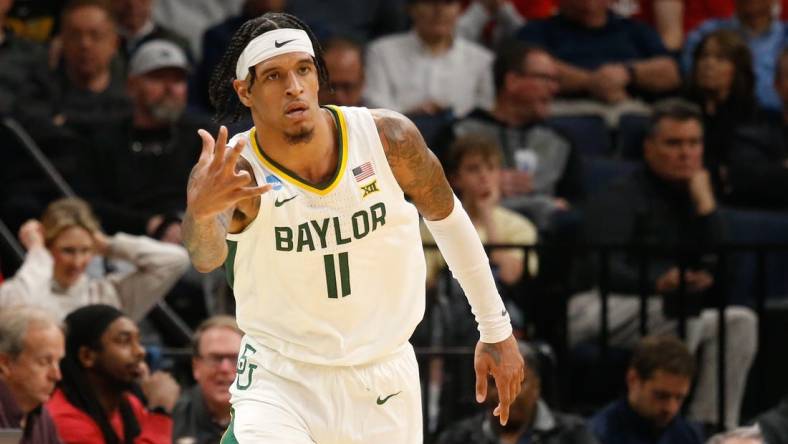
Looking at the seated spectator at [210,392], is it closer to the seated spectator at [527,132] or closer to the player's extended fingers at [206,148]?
the seated spectator at [527,132]

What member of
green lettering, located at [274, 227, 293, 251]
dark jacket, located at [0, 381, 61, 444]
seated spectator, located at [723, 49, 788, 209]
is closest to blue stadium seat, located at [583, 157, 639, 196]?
seated spectator, located at [723, 49, 788, 209]

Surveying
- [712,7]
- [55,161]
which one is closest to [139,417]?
[55,161]

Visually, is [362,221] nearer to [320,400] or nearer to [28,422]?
[320,400]

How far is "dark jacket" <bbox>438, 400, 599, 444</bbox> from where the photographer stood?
7.48 meters

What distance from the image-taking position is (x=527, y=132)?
32.7ft

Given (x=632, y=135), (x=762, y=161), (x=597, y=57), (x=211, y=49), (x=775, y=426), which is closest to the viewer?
(x=775, y=426)

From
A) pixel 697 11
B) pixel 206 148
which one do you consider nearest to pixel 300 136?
pixel 206 148

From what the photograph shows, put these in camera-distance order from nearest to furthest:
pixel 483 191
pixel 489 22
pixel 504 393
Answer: pixel 504 393
pixel 483 191
pixel 489 22

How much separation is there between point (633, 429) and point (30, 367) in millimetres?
2938

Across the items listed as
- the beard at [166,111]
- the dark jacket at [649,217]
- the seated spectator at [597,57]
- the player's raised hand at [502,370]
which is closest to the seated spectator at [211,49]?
the beard at [166,111]

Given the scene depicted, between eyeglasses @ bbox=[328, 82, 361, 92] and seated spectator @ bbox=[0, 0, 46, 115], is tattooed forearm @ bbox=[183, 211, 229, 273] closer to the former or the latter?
seated spectator @ bbox=[0, 0, 46, 115]

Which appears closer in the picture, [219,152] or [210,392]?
[219,152]

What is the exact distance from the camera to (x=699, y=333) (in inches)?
341

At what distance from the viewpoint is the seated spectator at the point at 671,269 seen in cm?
866
